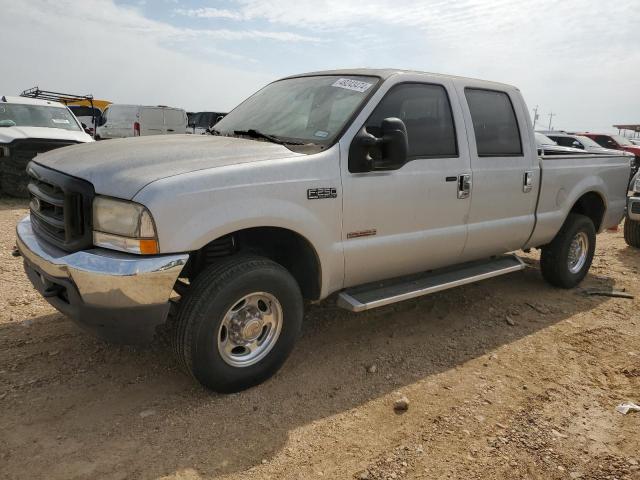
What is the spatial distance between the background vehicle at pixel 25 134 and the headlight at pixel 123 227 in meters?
7.12

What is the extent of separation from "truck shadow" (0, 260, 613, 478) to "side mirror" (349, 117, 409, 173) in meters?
1.38

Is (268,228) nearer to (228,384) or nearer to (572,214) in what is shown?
(228,384)

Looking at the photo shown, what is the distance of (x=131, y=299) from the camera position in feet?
8.41

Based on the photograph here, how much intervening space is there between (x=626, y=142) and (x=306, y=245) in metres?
18.6

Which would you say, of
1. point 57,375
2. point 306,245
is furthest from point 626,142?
point 57,375

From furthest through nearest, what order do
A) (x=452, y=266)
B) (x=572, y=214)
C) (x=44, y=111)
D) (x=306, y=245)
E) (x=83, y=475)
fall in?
(x=44, y=111) → (x=572, y=214) → (x=452, y=266) → (x=306, y=245) → (x=83, y=475)

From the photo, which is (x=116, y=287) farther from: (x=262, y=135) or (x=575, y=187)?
(x=575, y=187)

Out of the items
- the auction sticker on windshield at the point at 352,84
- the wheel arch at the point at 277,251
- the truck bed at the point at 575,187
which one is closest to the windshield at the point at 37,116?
the auction sticker on windshield at the point at 352,84

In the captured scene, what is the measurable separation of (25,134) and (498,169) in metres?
8.18

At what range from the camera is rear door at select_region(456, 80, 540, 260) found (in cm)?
412

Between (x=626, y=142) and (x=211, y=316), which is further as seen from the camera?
(x=626, y=142)

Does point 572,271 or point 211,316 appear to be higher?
point 211,316

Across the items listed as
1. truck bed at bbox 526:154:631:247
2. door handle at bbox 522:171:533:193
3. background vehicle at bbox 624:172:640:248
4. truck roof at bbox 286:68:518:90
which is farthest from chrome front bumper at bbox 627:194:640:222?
truck roof at bbox 286:68:518:90

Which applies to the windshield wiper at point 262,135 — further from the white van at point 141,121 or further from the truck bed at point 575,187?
the white van at point 141,121
